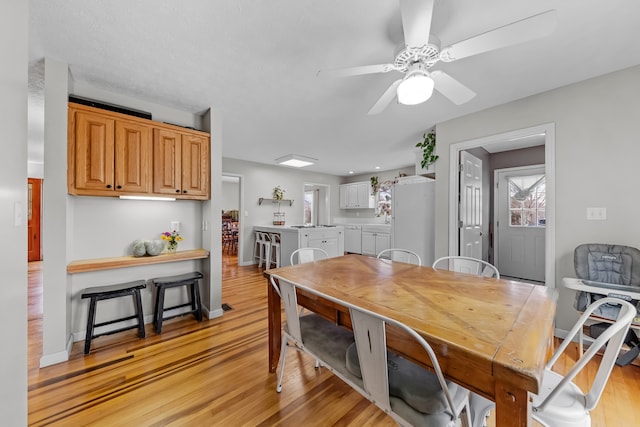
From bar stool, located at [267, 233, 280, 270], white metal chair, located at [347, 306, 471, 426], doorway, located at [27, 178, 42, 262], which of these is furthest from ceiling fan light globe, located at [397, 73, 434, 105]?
doorway, located at [27, 178, 42, 262]

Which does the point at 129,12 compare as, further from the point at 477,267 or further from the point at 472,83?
the point at 477,267

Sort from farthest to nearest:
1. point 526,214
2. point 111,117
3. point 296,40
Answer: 1. point 526,214
2. point 111,117
3. point 296,40

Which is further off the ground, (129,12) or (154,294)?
(129,12)

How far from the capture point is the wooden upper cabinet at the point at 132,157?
2.14 m

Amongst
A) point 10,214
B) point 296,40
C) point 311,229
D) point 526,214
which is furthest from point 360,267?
point 526,214

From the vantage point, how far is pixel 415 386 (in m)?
1.04

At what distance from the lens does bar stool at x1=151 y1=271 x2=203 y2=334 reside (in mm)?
2452

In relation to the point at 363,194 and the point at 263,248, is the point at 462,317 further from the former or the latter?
the point at 363,194

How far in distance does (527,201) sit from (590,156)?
2444 millimetres

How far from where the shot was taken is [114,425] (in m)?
1.41

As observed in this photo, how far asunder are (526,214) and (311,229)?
3800 mm

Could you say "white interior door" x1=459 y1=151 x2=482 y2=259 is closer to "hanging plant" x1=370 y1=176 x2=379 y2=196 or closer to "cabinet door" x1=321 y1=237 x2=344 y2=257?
"cabinet door" x1=321 y1=237 x2=344 y2=257

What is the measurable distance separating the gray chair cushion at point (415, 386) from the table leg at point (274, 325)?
2.34 ft

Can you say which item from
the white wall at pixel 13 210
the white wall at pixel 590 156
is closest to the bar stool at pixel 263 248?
the white wall at pixel 13 210
